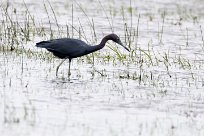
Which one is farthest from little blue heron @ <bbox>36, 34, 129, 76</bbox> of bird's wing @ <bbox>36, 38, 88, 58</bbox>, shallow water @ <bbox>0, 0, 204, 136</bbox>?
shallow water @ <bbox>0, 0, 204, 136</bbox>

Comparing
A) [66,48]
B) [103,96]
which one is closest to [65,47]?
[66,48]

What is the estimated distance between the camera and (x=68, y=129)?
8.25 m

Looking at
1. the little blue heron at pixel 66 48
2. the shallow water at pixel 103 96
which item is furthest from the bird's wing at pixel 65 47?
the shallow water at pixel 103 96

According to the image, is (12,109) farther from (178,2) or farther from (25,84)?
(178,2)

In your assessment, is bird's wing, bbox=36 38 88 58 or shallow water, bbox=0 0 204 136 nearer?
shallow water, bbox=0 0 204 136

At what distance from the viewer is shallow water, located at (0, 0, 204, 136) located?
8.47 meters

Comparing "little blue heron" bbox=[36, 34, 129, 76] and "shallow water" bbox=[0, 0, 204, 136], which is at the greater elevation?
"little blue heron" bbox=[36, 34, 129, 76]

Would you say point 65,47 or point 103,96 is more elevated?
point 65,47

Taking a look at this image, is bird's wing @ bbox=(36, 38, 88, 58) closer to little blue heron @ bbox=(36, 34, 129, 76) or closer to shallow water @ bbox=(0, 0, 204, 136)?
little blue heron @ bbox=(36, 34, 129, 76)

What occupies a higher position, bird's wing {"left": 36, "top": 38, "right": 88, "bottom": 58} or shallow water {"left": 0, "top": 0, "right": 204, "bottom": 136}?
bird's wing {"left": 36, "top": 38, "right": 88, "bottom": 58}

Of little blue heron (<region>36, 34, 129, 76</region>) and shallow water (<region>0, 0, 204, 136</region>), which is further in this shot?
little blue heron (<region>36, 34, 129, 76</region>)

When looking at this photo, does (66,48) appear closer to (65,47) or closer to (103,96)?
(65,47)

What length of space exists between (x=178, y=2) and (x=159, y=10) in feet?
9.22

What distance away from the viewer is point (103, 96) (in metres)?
10.3
